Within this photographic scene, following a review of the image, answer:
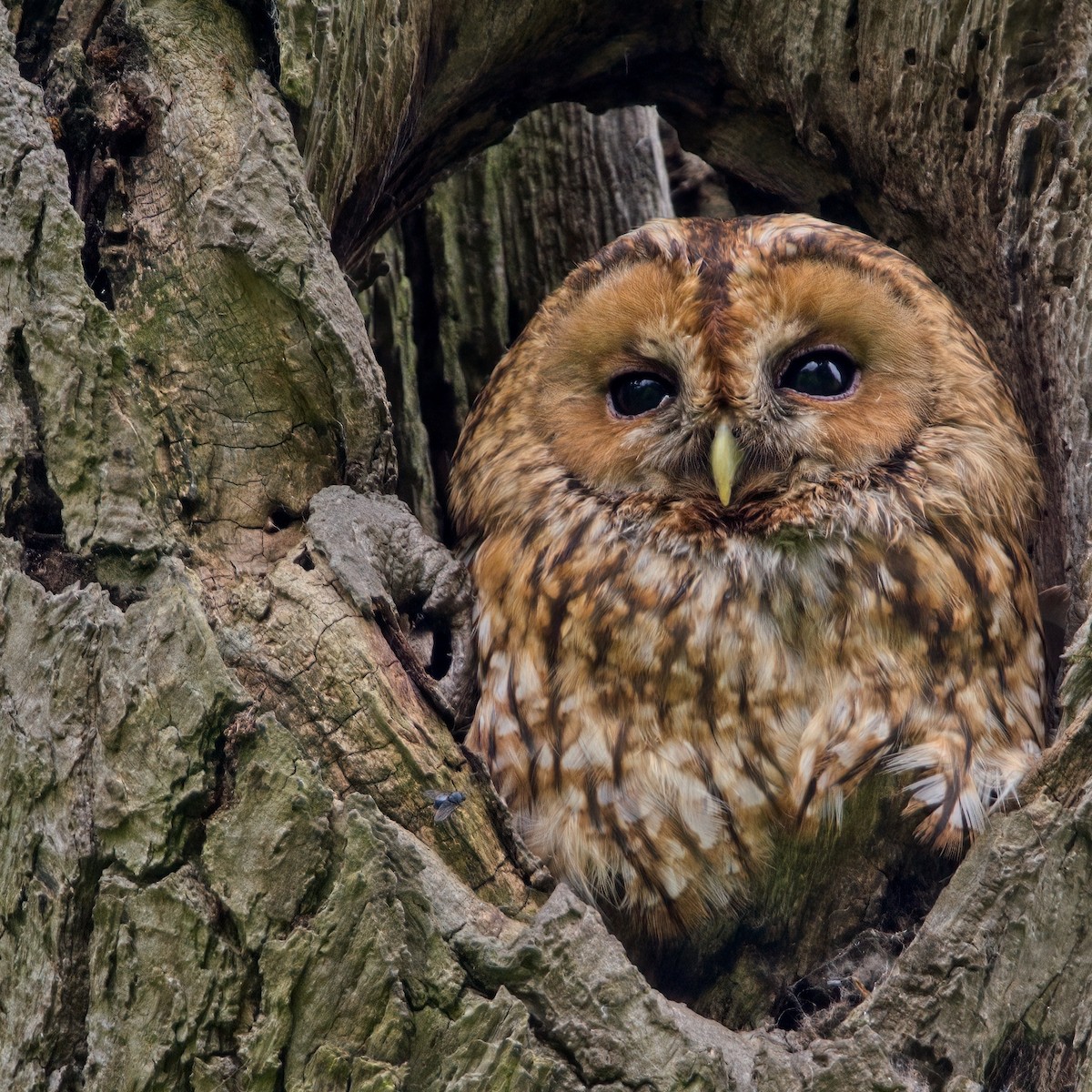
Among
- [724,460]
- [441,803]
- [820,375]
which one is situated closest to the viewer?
[441,803]

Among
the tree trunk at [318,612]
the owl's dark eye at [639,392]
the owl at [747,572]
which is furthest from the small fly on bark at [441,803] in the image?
the owl's dark eye at [639,392]

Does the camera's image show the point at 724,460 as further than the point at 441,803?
Yes

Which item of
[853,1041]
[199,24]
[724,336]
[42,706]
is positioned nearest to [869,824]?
[853,1041]

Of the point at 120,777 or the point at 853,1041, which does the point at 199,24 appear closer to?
the point at 120,777

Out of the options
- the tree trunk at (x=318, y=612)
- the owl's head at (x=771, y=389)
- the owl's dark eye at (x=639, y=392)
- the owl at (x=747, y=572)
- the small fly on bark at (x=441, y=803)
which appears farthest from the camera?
the owl's dark eye at (x=639, y=392)

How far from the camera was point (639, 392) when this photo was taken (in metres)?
2.08

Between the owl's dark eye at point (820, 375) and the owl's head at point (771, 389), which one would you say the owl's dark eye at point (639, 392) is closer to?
the owl's head at point (771, 389)

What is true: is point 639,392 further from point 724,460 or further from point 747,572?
point 747,572

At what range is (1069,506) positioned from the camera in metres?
2.01

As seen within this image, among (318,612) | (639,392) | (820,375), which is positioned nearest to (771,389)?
(820,375)

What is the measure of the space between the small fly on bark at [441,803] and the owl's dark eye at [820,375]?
87 cm

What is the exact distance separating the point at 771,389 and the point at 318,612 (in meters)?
0.81

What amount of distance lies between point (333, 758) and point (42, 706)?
0.36m

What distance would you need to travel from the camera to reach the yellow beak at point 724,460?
188 cm
